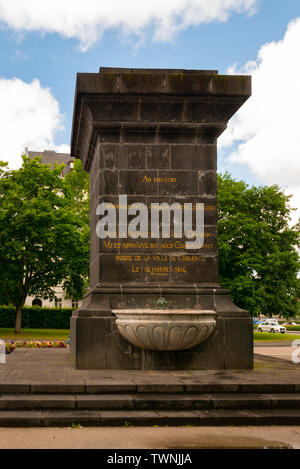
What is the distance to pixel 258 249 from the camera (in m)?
40.1

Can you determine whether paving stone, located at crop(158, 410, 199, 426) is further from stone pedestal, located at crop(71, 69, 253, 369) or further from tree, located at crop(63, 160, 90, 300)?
tree, located at crop(63, 160, 90, 300)

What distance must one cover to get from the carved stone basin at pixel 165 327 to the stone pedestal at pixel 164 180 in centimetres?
44

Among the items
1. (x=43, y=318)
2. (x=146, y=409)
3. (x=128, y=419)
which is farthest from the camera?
(x=43, y=318)

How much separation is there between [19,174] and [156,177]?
97.1ft

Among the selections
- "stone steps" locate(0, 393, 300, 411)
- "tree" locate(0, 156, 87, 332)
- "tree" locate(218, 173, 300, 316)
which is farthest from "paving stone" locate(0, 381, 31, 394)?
"tree" locate(218, 173, 300, 316)

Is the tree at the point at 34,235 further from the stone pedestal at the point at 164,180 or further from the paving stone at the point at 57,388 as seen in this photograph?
the paving stone at the point at 57,388

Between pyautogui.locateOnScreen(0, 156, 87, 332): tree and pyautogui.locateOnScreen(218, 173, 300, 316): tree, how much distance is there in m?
11.0

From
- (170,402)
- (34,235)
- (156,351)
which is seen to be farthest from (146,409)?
(34,235)

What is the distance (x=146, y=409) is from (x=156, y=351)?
2468mm

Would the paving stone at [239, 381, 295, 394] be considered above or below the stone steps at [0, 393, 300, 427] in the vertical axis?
above

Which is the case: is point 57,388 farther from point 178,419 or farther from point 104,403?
point 178,419

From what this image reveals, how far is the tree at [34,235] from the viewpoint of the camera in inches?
1443

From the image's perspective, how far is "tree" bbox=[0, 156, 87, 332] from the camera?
3666 centimetres
